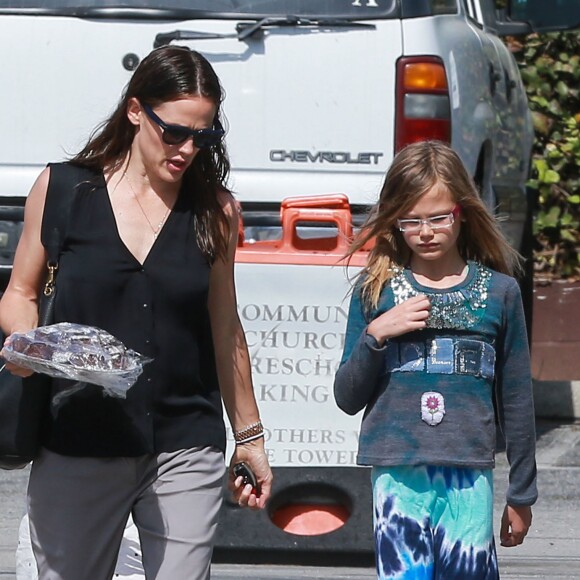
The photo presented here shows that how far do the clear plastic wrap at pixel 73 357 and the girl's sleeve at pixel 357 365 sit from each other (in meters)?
0.60

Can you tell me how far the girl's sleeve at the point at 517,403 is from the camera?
3.24 meters

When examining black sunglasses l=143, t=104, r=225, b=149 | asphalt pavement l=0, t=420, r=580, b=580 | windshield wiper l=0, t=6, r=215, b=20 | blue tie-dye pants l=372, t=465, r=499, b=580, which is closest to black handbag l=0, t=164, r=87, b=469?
black sunglasses l=143, t=104, r=225, b=149

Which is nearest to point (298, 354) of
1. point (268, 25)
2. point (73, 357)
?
point (268, 25)

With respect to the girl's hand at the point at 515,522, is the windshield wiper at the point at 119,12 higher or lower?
higher

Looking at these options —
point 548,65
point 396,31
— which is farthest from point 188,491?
point 548,65

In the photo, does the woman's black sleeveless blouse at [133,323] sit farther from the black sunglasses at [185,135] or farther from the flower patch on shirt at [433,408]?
the flower patch on shirt at [433,408]

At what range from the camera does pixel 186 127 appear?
2961mm

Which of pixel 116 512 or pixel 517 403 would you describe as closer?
pixel 116 512

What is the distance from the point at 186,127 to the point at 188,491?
77 centimetres

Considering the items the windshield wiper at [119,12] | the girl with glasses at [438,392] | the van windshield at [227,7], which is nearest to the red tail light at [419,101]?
the van windshield at [227,7]

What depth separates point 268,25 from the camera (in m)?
4.96

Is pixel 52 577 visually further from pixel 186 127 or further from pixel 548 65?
pixel 548 65

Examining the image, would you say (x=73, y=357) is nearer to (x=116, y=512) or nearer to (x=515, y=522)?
(x=116, y=512)

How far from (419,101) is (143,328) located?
2.30 meters
